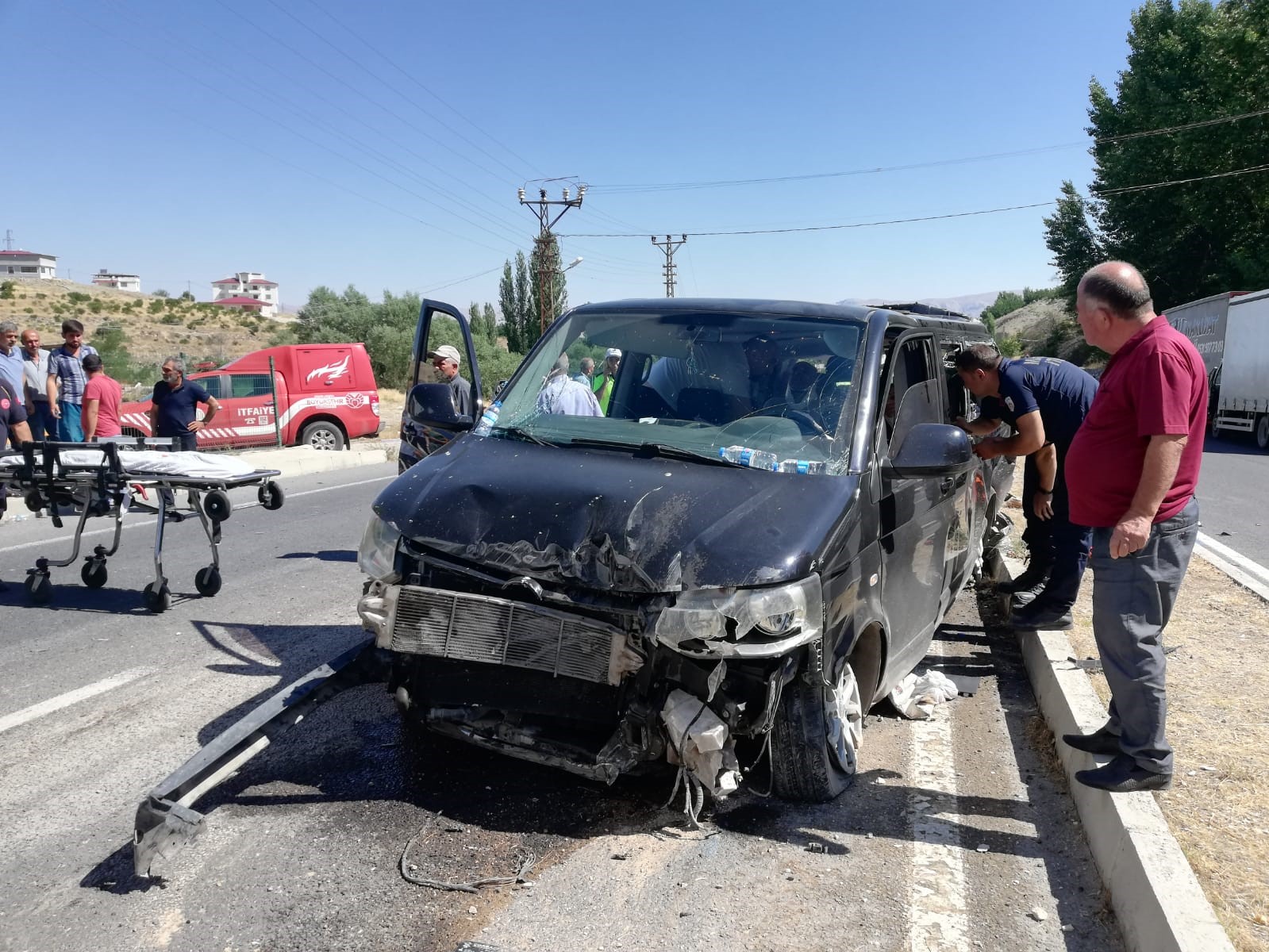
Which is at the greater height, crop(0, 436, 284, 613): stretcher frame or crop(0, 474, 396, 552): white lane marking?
crop(0, 436, 284, 613): stretcher frame

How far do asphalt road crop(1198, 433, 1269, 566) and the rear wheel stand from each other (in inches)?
582

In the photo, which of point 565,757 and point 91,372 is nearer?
point 565,757

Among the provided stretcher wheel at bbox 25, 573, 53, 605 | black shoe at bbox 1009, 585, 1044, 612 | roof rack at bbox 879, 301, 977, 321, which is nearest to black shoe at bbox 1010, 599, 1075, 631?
black shoe at bbox 1009, 585, 1044, 612

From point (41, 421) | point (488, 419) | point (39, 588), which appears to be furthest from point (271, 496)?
point (41, 421)

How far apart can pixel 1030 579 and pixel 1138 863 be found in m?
3.78

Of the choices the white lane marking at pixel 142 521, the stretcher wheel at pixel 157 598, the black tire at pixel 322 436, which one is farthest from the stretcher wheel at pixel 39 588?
the black tire at pixel 322 436

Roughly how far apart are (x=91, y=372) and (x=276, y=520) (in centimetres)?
241

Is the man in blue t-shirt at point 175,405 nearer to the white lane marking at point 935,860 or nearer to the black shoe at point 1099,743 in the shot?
the white lane marking at point 935,860

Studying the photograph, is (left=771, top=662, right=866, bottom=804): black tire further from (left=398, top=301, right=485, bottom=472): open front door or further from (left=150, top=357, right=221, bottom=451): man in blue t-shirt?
(left=150, top=357, right=221, bottom=451): man in blue t-shirt

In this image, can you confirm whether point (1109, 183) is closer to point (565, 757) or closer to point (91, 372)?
point (91, 372)

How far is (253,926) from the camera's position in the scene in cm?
303

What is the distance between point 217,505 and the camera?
689cm

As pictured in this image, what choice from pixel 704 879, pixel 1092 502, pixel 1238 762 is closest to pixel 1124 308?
pixel 1092 502

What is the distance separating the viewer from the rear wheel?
757 inches
